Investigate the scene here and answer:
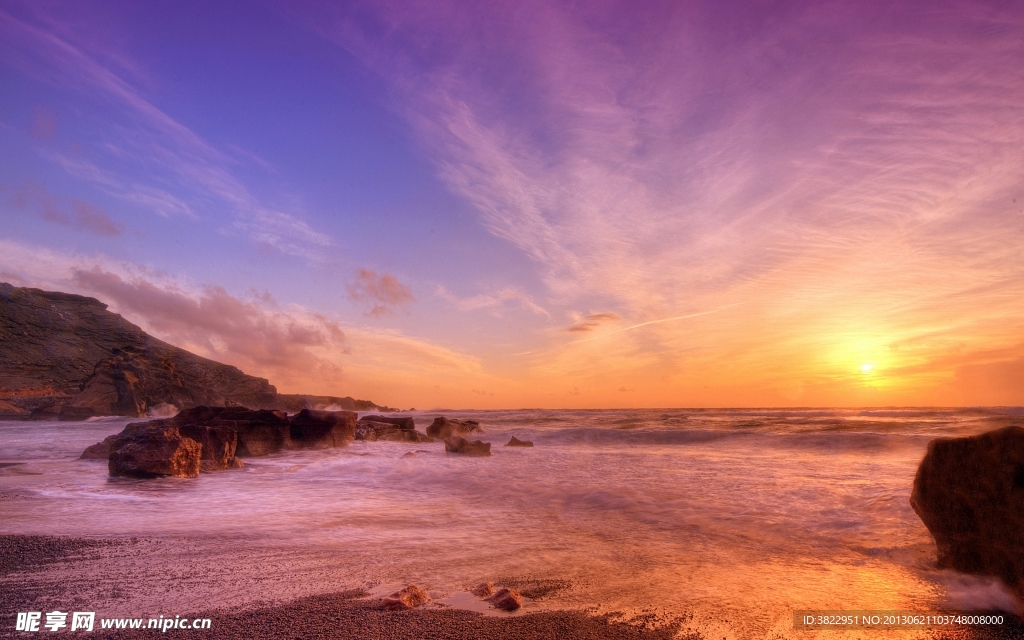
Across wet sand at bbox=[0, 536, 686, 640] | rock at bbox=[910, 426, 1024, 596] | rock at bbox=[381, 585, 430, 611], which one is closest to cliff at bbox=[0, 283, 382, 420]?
wet sand at bbox=[0, 536, 686, 640]

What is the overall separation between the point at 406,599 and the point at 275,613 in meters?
0.91

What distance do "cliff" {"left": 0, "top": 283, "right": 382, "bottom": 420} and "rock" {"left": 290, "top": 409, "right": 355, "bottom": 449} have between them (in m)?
28.9

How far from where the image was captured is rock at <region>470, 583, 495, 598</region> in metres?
3.97

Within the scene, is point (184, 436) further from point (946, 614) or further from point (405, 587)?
point (946, 614)

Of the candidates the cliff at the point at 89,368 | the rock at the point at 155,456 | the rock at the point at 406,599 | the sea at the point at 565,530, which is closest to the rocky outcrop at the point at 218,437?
the rock at the point at 155,456

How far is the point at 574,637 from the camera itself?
3.25 metres

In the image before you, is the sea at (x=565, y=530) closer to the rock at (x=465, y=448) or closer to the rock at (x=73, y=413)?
the rock at (x=465, y=448)

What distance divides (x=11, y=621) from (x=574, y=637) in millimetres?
3738

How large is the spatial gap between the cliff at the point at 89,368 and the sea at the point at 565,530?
3230cm

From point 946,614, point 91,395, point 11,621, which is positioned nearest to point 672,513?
point 946,614

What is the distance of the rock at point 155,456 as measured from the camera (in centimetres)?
995

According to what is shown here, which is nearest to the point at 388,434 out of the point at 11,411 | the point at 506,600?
the point at 506,600

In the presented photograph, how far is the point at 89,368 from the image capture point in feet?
169

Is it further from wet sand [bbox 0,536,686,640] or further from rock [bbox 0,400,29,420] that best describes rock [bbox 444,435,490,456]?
rock [bbox 0,400,29,420]
